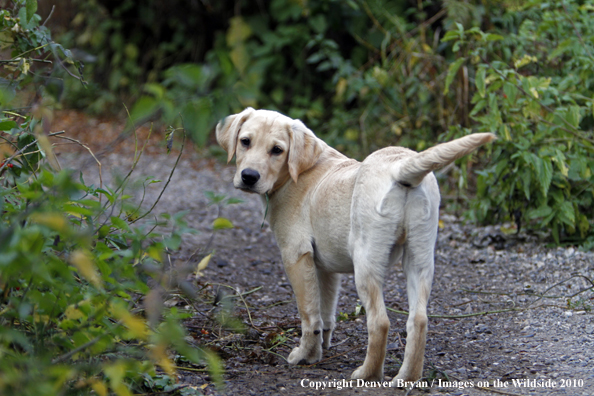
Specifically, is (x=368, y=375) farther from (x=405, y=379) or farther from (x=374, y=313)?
(x=374, y=313)

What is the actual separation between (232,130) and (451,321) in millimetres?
1992

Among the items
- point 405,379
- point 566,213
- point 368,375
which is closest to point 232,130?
point 368,375

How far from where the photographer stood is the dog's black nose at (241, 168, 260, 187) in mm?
3497

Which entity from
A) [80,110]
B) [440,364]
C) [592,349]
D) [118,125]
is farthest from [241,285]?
[80,110]

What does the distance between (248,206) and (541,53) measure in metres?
3.92

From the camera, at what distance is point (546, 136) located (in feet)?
18.3

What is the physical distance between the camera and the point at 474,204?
6133 millimetres

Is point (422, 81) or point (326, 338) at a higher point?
point (422, 81)

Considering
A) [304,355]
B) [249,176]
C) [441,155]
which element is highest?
[441,155]

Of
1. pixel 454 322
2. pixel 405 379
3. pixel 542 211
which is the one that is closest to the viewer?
pixel 405 379

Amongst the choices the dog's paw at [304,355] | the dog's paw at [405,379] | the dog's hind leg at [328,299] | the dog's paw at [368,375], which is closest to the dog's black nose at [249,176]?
the dog's hind leg at [328,299]

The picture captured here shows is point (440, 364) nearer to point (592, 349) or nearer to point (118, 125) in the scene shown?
point (592, 349)

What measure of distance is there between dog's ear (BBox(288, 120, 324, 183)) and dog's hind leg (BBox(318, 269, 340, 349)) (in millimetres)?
660

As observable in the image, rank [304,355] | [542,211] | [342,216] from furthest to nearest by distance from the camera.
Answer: [542,211] < [304,355] < [342,216]
